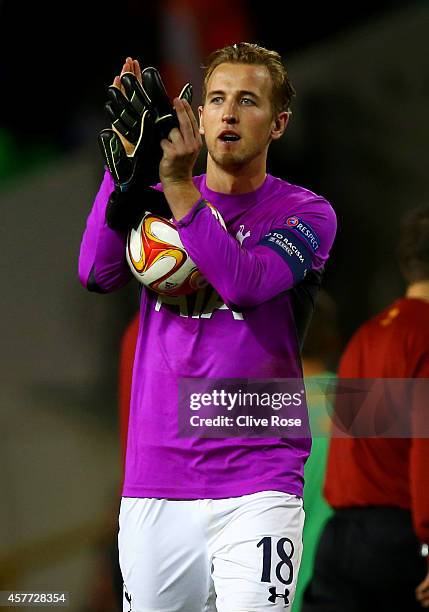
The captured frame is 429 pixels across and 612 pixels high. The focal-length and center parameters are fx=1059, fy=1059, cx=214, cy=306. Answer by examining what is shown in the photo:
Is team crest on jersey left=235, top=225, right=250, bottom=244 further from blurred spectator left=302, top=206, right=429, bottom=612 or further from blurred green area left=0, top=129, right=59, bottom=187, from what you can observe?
blurred green area left=0, top=129, right=59, bottom=187

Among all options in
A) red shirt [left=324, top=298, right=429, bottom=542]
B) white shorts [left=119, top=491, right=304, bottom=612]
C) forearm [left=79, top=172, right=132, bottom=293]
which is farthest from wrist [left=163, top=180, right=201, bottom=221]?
red shirt [left=324, top=298, right=429, bottom=542]

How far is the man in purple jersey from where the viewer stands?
243 cm

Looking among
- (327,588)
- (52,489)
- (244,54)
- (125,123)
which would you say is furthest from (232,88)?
(52,489)

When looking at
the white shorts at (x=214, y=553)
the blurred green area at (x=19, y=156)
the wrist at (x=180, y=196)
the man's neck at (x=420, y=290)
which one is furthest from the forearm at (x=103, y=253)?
the blurred green area at (x=19, y=156)

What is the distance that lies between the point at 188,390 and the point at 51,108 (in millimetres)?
3756

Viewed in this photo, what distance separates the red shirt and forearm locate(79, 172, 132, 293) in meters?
1.16

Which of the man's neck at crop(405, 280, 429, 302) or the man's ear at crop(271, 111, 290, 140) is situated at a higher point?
the man's ear at crop(271, 111, 290, 140)

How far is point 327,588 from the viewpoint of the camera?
3.66 meters

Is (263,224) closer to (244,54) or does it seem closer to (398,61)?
(244,54)

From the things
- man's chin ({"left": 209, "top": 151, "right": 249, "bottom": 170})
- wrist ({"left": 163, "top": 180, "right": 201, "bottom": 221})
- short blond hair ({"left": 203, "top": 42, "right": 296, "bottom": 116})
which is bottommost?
wrist ({"left": 163, "top": 180, "right": 201, "bottom": 221})

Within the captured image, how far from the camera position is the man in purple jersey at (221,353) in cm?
243

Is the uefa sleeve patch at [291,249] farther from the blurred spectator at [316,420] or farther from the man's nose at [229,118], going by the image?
the blurred spectator at [316,420]

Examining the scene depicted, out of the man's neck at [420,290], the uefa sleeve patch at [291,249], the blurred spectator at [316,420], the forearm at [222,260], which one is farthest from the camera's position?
the blurred spectator at [316,420]

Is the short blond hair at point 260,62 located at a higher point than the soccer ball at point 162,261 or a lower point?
higher
